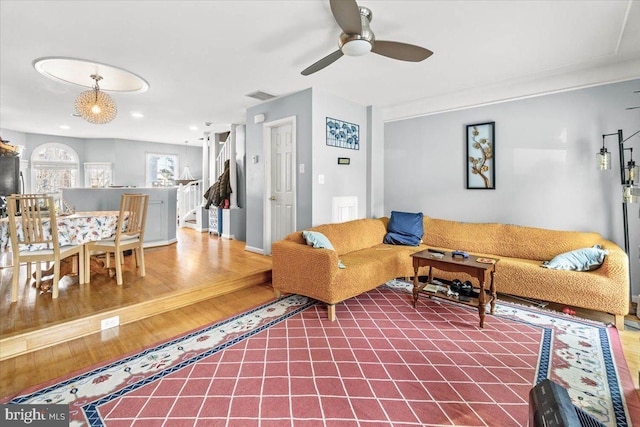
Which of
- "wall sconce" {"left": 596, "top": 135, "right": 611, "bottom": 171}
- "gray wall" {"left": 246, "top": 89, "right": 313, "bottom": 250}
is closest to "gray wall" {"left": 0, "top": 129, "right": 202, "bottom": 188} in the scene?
"gray wall" {"left": 246, "top": 89, "right": 313, "bottom": 250}

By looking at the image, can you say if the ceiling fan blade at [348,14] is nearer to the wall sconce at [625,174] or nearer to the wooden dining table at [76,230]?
the wall sconce at [625,174]

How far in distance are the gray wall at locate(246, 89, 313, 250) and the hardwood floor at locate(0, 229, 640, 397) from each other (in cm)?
76

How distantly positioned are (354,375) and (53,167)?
9668 mm

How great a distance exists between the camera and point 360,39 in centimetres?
230

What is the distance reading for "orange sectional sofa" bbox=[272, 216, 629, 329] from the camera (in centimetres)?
279

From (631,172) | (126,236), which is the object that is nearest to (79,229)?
(126,236)

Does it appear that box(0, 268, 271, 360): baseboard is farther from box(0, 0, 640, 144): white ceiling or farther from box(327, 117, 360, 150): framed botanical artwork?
box(0, 0, 640, 144): white ceiling

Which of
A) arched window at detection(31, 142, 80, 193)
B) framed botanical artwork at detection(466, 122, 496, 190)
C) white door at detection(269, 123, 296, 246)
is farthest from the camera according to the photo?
arched window at detection(31, 142, 80, 193)

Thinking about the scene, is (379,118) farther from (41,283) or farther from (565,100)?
(41,283)

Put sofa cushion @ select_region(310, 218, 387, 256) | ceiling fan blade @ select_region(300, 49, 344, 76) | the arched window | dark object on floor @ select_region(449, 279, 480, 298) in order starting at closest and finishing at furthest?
ceiling fan blade @ select_region(300, 49, 344, 76) → dark object on floor @ select_region(449, 279, 480, 298) → sofa cushion @ select_region(310, 218, 387, 256) → the arched window

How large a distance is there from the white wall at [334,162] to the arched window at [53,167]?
7455 millimetres

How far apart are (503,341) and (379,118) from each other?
12.0 feet

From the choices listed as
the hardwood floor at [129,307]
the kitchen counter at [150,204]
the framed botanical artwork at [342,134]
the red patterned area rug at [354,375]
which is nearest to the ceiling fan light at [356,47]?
the framed botanical artwork at [342,134]

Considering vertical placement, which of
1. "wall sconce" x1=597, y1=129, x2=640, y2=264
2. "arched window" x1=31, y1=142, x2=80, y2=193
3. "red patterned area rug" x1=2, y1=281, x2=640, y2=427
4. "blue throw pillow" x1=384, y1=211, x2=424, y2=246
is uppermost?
"arched window" x1=31, y1=142, x2=80, y2=193
